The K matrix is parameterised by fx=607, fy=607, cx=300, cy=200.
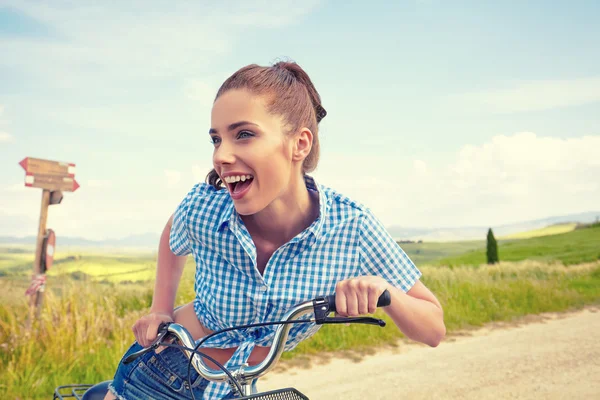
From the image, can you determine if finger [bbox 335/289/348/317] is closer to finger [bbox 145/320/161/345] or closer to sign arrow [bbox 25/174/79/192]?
finger [bbox 145/320/161/345]

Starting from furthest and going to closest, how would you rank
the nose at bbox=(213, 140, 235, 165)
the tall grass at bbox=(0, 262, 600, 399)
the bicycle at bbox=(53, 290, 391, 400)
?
1. the tall grass at bbox=(0, 262, 600, 399)
2. the nose at bbox=(213, 140, 235, 165)
3. the bicycle at bbox=(53, 290, 391, 400)

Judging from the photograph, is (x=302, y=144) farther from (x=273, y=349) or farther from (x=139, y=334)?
(x=139, y=334)

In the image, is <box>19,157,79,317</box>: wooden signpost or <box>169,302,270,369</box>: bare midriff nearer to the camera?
<box>169,302,270,369</box>: bare midriff

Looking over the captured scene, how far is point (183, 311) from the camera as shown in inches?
98.7

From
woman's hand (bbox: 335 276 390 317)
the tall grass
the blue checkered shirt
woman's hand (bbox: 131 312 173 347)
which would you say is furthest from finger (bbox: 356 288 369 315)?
the tall grass

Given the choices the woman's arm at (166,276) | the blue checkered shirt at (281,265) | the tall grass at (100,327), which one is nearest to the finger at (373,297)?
the blue checkered shirt at (281,265)

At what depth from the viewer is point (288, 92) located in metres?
2.30

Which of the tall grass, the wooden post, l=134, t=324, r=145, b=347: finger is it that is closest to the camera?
l=134, t=324, r=145, b=347: finger

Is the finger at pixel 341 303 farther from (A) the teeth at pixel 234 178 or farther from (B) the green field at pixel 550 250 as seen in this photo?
(B) the green field at pixel 550 250

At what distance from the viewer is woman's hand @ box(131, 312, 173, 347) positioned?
224cm

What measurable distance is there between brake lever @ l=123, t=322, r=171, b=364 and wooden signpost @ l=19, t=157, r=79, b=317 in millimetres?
5416

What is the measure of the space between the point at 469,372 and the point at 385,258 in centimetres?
482

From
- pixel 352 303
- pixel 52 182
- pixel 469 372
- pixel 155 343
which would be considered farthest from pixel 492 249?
pixel 352 303

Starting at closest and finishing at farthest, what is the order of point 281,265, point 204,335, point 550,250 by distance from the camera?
point 281,265 → point 204,335 → point 550,250
